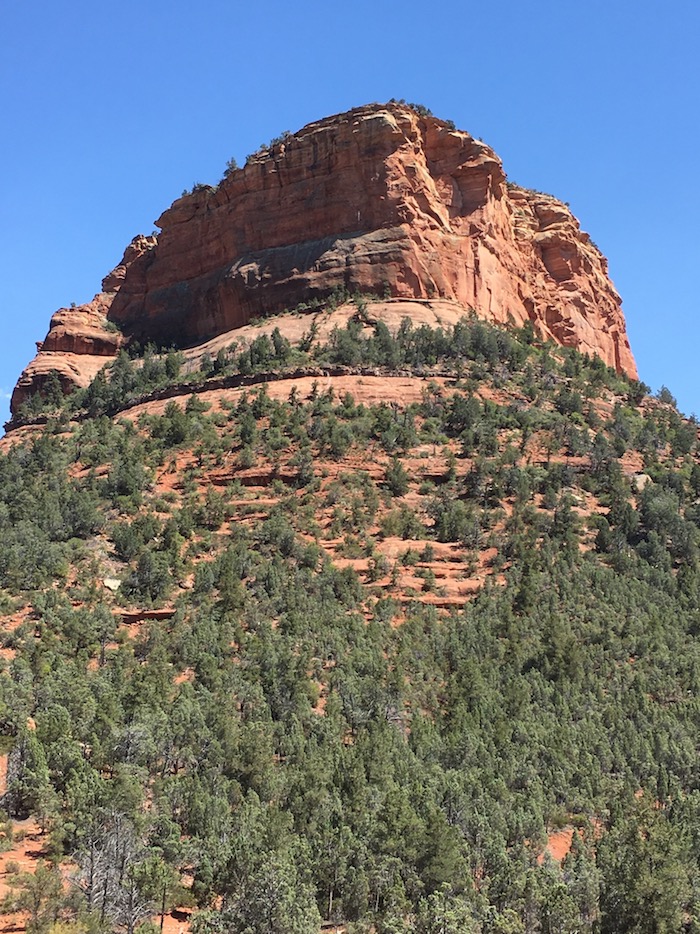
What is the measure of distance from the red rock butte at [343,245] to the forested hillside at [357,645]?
563 cm

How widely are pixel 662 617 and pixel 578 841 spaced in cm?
1577

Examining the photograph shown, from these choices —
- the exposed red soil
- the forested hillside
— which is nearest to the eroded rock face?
the forested hillside

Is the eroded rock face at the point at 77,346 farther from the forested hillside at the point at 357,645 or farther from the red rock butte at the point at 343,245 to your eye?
the forested hillside at the point at 357,645

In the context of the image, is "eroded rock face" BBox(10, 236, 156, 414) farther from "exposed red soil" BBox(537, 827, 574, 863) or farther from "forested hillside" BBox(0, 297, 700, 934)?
"exposed red soil" BBox(537, 827, 574, 863)

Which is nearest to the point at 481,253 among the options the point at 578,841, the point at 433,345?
the point at 433,345

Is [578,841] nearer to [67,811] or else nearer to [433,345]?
[67,811]

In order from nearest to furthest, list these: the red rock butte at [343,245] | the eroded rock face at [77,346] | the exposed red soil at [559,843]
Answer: the exposed red soil at [559,843]
the red rock butte at [343,245]
the eroded rock face at [77,346]

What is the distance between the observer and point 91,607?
3306 cm

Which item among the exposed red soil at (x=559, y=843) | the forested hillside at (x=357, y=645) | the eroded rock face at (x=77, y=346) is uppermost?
the eroded rock face at (x=77, y=346)

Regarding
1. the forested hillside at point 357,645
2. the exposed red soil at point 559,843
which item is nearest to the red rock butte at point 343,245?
the forested hillside at point 357,645

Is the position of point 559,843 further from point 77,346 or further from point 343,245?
point 77,346

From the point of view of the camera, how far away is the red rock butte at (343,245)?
62250 millimetres

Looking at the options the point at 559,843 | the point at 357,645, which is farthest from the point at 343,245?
the point at 559,843

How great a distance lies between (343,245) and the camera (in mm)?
63125
